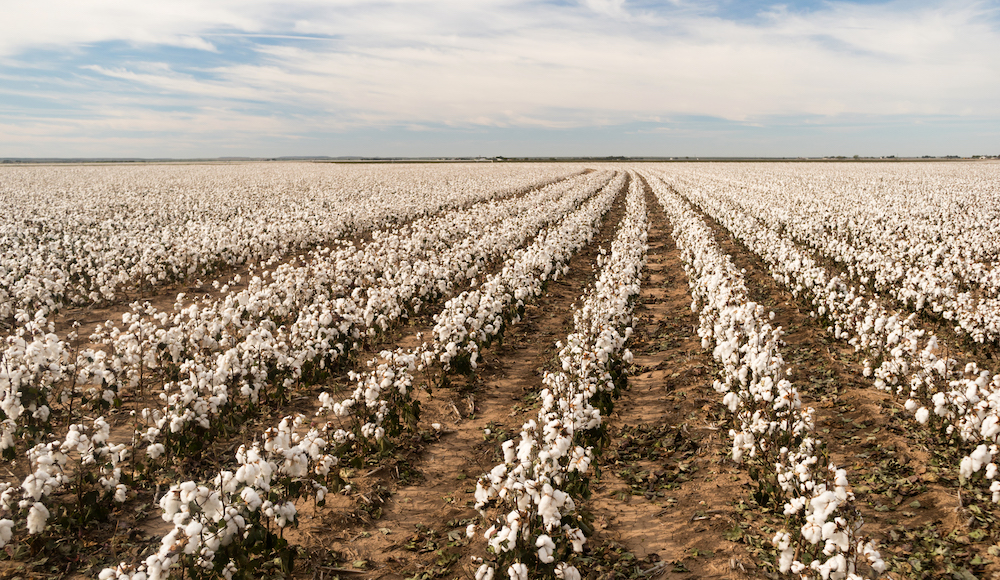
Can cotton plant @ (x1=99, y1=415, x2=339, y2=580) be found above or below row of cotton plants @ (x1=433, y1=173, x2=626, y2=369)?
below

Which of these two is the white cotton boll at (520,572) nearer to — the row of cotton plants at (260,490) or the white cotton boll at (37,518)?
the row of cotton plants at (260,490)

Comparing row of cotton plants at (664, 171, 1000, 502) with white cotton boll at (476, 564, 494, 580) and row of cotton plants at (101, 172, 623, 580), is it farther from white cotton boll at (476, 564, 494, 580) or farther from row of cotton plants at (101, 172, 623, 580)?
row of cotton plants at (101, 172, 623, 580)

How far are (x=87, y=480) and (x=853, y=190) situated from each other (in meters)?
46.6

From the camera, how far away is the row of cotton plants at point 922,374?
5511 millimetres

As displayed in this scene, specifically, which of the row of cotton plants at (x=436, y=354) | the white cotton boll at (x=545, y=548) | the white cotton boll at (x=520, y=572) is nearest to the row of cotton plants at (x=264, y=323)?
the row of cotton plants at (x=436, y=354)

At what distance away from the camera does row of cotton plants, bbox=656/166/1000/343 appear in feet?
36.1

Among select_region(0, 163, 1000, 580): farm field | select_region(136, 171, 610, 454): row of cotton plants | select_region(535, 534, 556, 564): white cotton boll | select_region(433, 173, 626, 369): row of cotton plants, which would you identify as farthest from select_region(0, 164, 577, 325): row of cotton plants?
select_region(535, 534, 556, 564): white cotton boll

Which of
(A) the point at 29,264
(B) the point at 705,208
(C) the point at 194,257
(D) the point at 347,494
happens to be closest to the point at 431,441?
(D) the point at 347,494

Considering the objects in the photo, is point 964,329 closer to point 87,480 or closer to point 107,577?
point 107,577

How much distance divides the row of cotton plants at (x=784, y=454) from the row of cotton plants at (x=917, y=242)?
14.3 ft

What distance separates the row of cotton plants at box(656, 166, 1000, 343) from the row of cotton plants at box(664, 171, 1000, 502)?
0.93m

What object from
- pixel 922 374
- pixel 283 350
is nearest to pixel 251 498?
pixel 283 350

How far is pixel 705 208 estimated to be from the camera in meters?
31.2

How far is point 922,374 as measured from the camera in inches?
284
